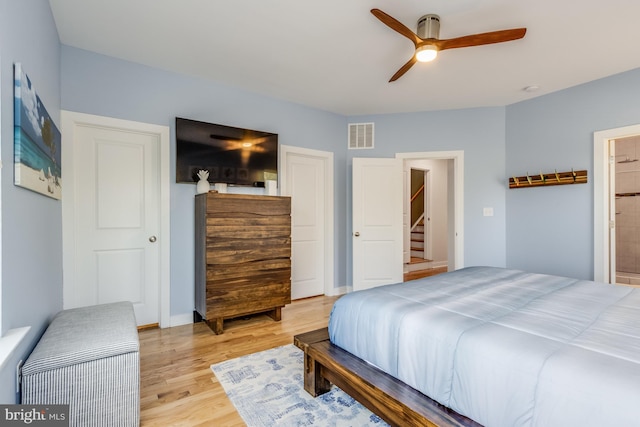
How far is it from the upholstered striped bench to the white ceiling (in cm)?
213

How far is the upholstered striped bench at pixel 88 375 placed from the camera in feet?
4.47

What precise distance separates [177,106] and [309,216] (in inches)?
79.3

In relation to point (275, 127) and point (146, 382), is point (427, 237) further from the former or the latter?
point (146, 382)

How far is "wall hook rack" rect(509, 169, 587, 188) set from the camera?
11.0ft

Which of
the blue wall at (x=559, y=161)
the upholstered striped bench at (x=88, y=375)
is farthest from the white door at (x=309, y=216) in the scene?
the upholstered striped bench at (x=88, y=375)

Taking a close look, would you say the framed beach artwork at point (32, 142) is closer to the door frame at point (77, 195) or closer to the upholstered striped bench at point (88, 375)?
the door frame at point (77, 195)

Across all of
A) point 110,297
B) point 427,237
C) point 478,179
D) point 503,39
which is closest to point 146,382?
point 110,297

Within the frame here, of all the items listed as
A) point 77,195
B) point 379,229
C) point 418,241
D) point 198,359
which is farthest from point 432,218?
point 77,195

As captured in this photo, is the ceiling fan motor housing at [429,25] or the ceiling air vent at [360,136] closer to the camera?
the ceiling fan motor housing at [429,25]

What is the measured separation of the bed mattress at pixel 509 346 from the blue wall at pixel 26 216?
1.52 m

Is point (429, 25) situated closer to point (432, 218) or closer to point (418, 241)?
point (432, 218)

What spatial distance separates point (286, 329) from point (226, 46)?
8.63ft

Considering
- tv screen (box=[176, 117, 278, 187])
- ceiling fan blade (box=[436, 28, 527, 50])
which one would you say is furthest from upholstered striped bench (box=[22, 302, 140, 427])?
ceiling fan blade (box=[436, 28, 527, 50])

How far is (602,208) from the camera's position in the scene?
3.23m
